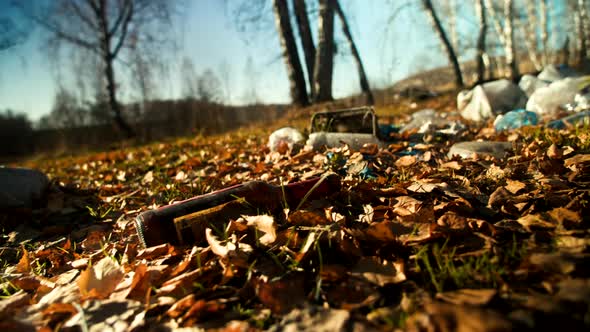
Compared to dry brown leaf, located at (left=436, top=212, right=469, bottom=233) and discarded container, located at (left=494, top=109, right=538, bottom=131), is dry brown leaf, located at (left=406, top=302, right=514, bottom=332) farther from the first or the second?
discarded container, located at (left=494, top=109, right=538, bottom=131)

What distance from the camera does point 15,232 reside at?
1.87 metres

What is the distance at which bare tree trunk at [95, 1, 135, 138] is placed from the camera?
11016 millimetres

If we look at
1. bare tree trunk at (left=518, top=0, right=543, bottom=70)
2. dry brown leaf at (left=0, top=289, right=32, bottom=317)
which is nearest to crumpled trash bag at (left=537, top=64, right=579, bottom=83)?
dry brown leaf at (left=0, top=289, right=32, bottom=317)

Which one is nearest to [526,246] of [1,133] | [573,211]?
[573,211]

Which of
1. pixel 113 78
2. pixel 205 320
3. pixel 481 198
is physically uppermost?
pixel 113 78

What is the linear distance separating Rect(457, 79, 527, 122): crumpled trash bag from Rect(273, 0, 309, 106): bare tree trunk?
4218 millimetres

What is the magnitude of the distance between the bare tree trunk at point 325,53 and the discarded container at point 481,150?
542 centimetres

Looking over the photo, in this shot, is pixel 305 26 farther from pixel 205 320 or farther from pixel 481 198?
pixel 205 320

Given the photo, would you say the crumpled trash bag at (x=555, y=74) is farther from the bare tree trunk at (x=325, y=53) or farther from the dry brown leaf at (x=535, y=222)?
the dry brown leaf at (x=535, y=222)

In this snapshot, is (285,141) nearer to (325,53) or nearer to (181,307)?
(181,307)

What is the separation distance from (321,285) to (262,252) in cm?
25

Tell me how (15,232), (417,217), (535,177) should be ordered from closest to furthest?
(417,217), (535,177), (15,232)

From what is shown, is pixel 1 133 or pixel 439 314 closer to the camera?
pixel 439 314

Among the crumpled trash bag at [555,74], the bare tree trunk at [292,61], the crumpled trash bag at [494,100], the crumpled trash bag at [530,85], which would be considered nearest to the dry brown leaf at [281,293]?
the crumpled trash bag at [494,100]
